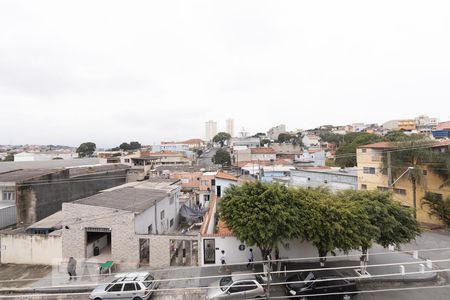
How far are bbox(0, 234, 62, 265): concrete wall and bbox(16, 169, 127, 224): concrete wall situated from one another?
5.67m

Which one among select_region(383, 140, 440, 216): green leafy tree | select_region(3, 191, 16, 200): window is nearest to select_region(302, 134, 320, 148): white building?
select_region(383, 140, 440, 216): green leafy tree

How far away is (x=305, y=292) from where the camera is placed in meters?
11.9

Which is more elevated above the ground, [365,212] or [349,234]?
[365,212]

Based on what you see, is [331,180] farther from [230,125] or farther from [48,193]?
[230,125]

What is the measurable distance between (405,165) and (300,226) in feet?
52.8

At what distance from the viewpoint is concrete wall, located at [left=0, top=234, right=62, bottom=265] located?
54.3ft

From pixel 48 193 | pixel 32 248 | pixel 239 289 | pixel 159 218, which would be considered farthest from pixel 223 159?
pixel 239 289

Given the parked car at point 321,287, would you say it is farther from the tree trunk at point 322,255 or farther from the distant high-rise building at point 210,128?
the distant high-rise building at point 210,128

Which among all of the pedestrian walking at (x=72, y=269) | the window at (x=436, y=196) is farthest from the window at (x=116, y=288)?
the window at (x=436, y=196)

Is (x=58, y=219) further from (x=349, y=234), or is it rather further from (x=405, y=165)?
(x=405, y=165)

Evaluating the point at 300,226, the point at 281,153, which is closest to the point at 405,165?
the point at 300,226

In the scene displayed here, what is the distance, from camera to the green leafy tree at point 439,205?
2143cm

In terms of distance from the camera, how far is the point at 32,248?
16.6 m

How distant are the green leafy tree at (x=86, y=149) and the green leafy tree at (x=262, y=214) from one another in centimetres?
9765
